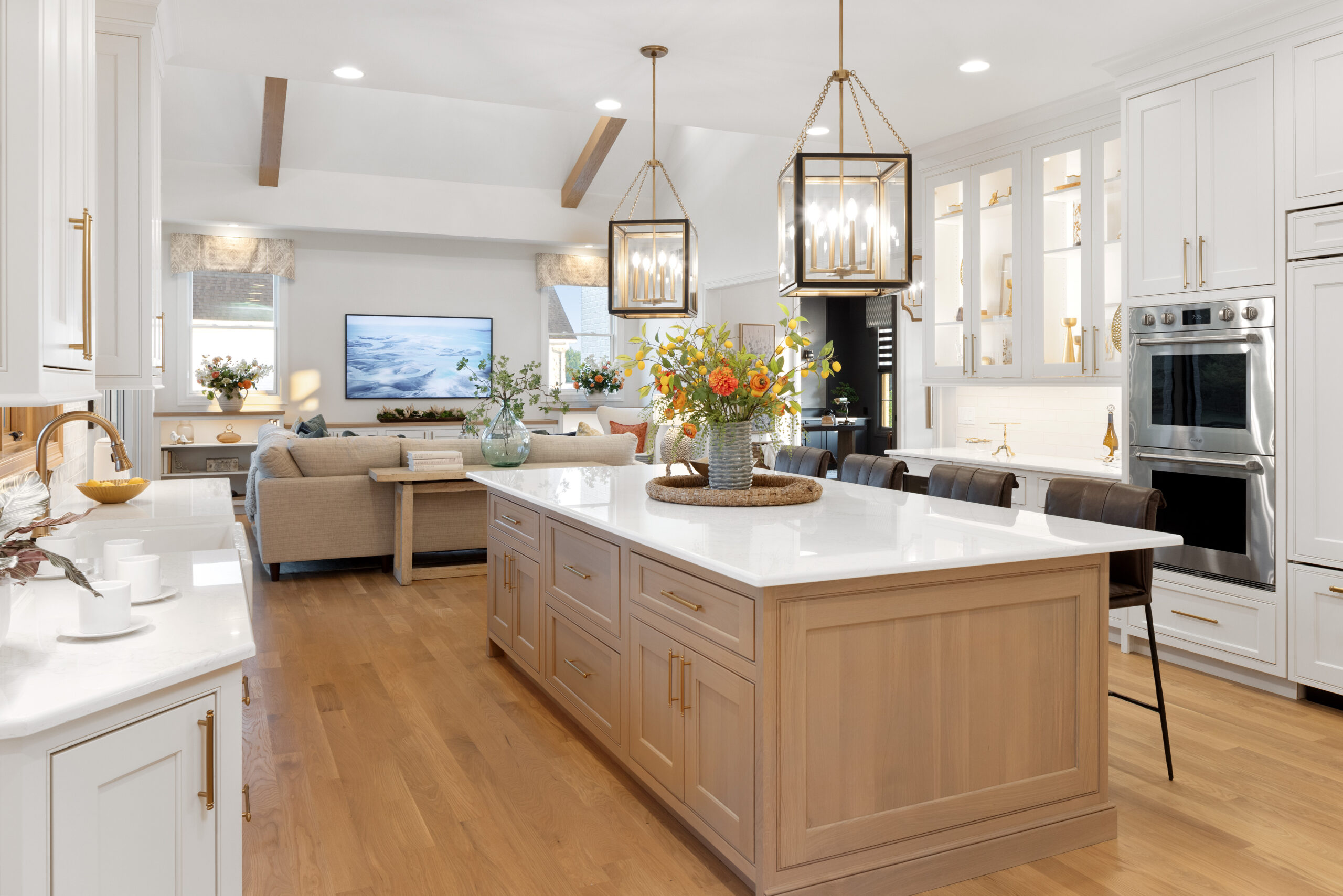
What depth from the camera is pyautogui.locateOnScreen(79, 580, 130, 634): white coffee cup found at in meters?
1.52

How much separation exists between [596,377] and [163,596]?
8314 mm

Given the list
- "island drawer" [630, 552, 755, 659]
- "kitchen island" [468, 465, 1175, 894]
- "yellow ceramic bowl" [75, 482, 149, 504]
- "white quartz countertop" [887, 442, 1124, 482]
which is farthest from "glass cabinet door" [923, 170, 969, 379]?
"yellow ceramic bowl" [75, 482, 149, 504]

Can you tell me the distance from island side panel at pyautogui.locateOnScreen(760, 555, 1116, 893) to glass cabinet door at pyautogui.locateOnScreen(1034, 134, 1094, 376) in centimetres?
257

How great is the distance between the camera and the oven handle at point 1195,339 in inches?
139

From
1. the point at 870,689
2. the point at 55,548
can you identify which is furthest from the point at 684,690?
the point at 55,548

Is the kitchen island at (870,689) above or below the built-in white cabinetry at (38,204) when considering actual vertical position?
below

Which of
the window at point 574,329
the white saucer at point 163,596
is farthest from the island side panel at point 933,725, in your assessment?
the window at point 574,329

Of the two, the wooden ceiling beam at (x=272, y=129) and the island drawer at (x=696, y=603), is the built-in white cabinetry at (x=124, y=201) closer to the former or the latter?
the island drawer at (x=696, y=603)

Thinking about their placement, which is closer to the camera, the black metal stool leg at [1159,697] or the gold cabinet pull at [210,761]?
the gold cabinet pull at [210,761]

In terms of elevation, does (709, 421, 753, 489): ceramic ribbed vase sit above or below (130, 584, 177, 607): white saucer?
above

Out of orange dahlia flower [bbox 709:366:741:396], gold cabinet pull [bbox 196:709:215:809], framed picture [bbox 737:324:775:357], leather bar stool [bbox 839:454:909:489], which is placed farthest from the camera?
framed picture [bbox 737:324:775:357]

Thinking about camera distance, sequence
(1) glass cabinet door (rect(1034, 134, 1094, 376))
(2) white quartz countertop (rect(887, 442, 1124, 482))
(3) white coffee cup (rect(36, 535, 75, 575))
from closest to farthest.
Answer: (3) white coffee cup (rect(36, 535, 75, 575)), (2) white quartz countertop (rect(887, 442, 1124, 482)), (1) glass cabinet door (rect(1034, 134, 1094, 376))

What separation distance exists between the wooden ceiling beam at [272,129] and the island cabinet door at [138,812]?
6905 millimetres

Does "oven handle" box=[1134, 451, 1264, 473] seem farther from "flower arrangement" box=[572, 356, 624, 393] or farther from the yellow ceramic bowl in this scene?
"flower arrangement" box=[572, 356, 624, 393]
